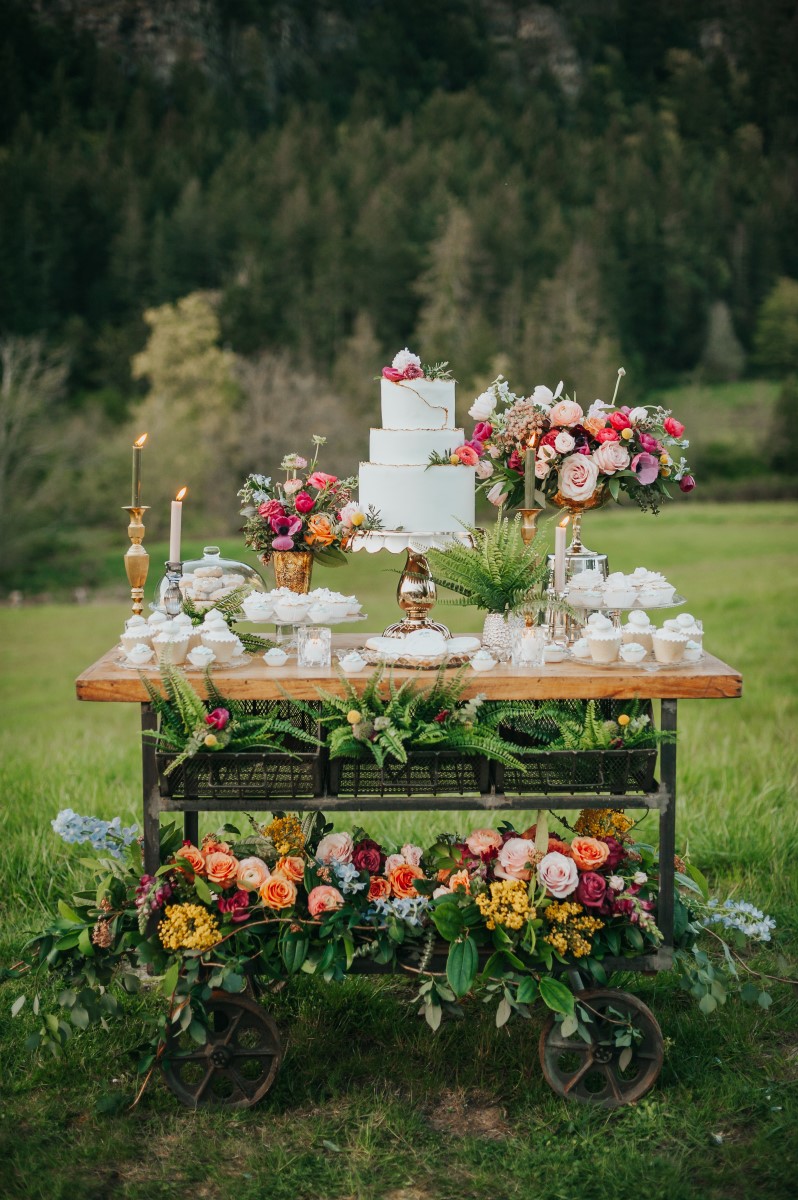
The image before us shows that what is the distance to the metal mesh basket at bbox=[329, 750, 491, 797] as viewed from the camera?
10.1 feet

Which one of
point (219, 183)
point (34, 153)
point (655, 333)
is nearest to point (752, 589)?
point (655, 333)

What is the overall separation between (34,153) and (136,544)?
7.37 meters

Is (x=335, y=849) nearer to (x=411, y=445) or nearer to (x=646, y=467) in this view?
(x=411, y=445)

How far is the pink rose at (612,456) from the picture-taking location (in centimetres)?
343

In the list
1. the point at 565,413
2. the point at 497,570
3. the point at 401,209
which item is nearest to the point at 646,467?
the point at 565,413

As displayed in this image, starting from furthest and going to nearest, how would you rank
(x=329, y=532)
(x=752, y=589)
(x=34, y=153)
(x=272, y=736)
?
(x=752, y=589) → (x=34, y=153) → (x=329, y=532) → (x=272, y=736)

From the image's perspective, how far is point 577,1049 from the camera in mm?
3148

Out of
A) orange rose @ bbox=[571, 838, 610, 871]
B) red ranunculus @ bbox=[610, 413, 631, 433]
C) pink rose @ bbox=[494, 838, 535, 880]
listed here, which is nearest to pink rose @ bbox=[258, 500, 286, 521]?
red ranunculus @ bbox=[610, 413, 631, 433]

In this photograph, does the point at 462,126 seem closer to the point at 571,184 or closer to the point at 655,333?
the point at 571,184

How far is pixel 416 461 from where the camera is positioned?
3266 millimetres

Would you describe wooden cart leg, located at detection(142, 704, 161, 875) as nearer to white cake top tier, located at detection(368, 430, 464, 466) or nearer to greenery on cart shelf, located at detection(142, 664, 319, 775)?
greenery on cart shelf, located at detection(142, 664, 319, 775)

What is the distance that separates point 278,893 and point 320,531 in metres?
0.98

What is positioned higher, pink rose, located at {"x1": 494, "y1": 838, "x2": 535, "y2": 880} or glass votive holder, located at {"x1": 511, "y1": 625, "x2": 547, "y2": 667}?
glass votive holder, located at {"x1": 511, "y1": 625, "x2": 547, "y2": 667}

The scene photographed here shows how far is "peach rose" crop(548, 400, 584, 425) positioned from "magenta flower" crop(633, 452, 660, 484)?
213 mm
